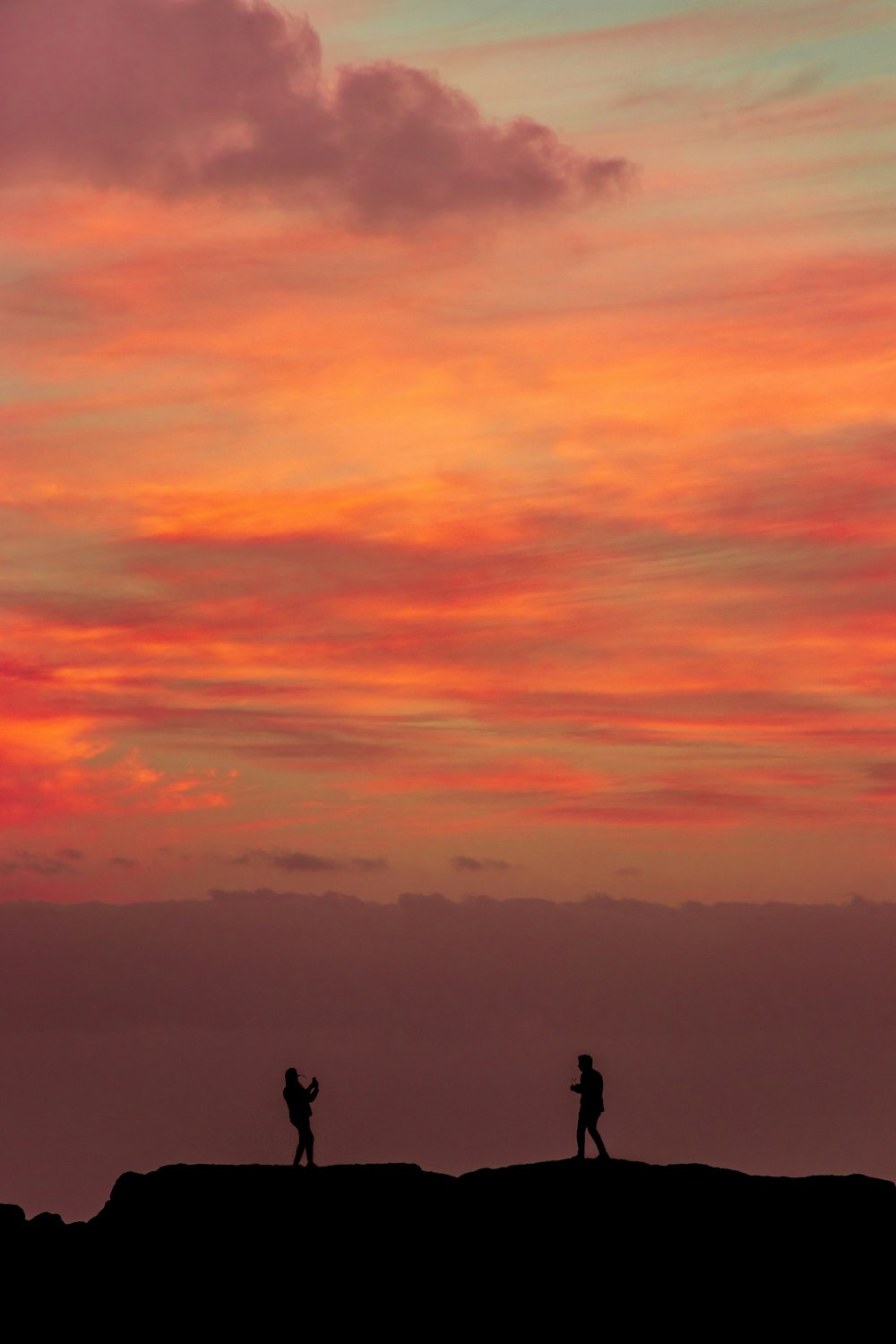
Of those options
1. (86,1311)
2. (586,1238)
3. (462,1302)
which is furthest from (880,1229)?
(86,1311)

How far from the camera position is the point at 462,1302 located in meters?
36.3

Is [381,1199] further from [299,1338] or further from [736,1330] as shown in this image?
[736,1330]

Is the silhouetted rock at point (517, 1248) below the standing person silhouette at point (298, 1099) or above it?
below

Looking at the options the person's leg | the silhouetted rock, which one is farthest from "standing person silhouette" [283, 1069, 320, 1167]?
the person's leg

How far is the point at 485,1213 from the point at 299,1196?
151 inches

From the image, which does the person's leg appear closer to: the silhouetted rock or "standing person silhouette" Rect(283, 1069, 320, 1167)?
the silhouetted rock

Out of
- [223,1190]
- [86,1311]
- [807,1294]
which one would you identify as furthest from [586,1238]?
[86,1311]

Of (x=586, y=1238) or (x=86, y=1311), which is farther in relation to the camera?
(x=86, y=1311)

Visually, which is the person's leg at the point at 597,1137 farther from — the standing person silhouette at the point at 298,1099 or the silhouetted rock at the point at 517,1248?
the standing person silhouette at the point at 298,1099

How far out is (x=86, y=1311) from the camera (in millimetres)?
39750

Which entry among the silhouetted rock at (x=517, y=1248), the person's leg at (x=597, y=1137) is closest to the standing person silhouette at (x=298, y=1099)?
the silhouetted rock at (x=517, y=1248)

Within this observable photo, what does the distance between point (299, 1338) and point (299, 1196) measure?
2727 mm

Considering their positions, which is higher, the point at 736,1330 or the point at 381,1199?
the point at 381,1199

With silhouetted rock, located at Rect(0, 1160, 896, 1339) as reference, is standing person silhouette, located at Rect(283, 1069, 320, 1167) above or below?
above
